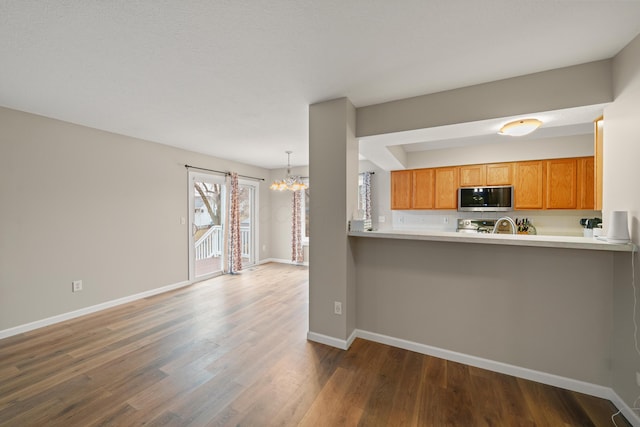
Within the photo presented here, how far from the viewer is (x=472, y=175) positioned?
4211 millimetres

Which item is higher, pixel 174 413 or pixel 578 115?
pixel 578 115

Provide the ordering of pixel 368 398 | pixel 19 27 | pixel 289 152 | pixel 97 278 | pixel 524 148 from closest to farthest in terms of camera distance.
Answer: pixel 19 27 → pixel 368 398 → pixel 97 278 → pixel 524 148 → pixel 289 152

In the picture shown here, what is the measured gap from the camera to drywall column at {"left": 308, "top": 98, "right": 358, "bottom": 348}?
99.1 inches

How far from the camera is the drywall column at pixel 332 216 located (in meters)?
2.52

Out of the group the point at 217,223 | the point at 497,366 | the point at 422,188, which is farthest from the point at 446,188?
the point at 217,223

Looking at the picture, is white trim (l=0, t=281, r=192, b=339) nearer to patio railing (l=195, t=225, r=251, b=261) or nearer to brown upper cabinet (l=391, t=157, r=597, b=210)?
patio railing (l=195, t=225, r=251, b=261)

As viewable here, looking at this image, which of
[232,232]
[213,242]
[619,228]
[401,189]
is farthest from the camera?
[213,242]

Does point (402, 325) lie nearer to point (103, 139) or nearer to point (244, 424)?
point (244, 424)

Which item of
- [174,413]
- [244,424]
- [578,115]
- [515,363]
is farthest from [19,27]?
[515,363]

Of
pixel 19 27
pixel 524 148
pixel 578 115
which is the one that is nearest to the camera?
pixel 19 27

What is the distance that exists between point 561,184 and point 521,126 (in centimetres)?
234

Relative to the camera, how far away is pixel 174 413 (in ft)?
5.58

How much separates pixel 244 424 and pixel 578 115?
3478mm

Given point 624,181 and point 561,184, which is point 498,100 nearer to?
point 624,181
